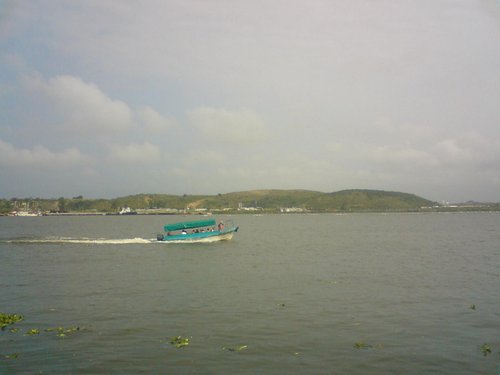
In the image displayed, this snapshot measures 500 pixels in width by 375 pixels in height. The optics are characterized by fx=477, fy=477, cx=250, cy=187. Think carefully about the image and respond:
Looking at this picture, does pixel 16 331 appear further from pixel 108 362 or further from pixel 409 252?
pixel 409 252

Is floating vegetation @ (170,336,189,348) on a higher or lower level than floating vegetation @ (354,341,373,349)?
higher

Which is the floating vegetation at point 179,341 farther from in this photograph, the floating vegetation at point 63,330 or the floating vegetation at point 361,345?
the floating vegetation at point 361,345

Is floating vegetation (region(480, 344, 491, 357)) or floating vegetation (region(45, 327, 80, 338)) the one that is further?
floating vegetation (region(45, 327, 80, 338))

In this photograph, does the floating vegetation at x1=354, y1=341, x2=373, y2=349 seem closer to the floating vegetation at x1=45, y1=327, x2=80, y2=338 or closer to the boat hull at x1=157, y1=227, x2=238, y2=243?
the floating vegetation at x1=45, y1=327, x2=80, y2=338

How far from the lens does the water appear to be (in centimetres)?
1788

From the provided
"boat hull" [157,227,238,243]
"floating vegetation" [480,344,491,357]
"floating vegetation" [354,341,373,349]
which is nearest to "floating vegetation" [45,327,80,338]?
"floating vegetation" [354,341,373,349]

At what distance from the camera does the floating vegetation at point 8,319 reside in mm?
22941

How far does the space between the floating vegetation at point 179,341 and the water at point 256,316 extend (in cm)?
31

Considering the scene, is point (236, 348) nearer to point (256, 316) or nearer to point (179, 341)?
point (179, 341)

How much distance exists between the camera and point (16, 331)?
21938mm

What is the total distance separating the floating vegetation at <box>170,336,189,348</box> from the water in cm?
31

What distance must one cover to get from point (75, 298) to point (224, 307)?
10.1m

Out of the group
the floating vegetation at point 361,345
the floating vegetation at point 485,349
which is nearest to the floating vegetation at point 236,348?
the floating vegetation at point 361,345

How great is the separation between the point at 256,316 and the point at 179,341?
5646 mm
